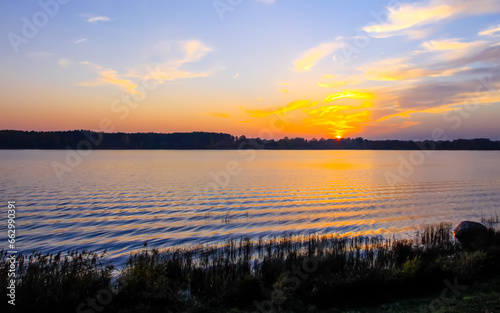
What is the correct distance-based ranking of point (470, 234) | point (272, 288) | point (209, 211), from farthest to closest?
point (209, 211), point (470, 234), point (272, 288)

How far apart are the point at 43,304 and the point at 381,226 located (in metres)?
20.8

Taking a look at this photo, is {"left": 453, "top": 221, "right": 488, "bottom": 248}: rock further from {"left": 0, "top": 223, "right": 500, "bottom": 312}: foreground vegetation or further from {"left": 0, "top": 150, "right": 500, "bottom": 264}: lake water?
{"left": 0, "top": 223, "right": 500, "bottom": 312}: foreground vegetation

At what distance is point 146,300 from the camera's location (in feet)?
28.1

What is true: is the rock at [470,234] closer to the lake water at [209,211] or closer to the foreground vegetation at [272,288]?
the lake water at [209,211]

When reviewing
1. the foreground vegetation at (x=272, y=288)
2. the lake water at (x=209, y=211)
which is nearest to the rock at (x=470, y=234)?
the lake water at (x=209, y=211)

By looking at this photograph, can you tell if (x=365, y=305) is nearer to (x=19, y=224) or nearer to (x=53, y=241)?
(x=53, y=241)

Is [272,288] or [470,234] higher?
[272,288]

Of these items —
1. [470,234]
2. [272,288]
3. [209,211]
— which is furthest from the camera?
[209,211]

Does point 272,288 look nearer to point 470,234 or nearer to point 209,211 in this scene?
point 470,234

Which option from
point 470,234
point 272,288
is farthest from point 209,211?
point 272,288

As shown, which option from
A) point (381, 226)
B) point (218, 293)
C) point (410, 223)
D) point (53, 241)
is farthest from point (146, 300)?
point (410, 223)

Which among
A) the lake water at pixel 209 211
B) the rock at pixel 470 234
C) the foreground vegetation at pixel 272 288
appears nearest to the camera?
the foreground vegetation at pixel 272 288

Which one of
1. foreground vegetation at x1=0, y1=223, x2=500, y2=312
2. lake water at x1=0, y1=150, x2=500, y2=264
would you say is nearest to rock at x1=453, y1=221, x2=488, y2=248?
lake water at x1=0, y1=150, x2=500, y2=264

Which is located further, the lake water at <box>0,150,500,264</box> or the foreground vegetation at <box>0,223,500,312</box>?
the lake water at <box>0,150,500,264</box>
